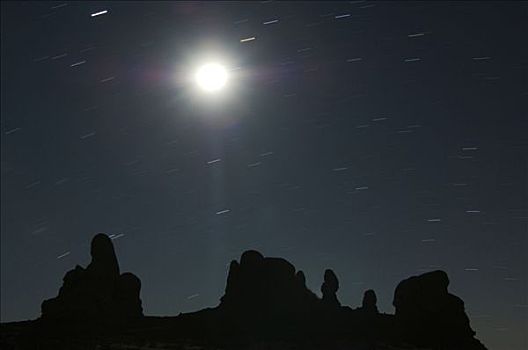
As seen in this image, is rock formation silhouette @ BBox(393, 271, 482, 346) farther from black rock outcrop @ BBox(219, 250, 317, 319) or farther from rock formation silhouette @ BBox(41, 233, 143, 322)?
rock formation silhouette @ BBox(41, 233, 143, 322)

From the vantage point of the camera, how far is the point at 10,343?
6806cm

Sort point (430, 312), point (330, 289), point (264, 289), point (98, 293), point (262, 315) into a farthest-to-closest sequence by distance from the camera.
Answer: point (330, 289), point (264, 289), point (262, 315), point (430, 312), point (98, 293)

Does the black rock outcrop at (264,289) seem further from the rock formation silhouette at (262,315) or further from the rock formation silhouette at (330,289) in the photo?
the rock formation silhouette at (330,289)

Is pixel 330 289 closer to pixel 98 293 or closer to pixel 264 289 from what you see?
pixel 264 289

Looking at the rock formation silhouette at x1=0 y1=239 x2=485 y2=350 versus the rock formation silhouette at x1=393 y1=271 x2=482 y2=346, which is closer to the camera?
the rock formation silhouette at x1=0 y1=239 x2=485 y2=350

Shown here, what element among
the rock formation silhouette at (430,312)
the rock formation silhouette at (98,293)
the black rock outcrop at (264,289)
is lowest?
the rock formation silhouette at (430,312)

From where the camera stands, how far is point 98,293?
9344 centimetres

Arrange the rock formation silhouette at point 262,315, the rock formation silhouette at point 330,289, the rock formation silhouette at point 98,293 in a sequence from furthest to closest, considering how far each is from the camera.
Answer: the rock formation silhouette at point 330,289 < the rock formation silhouette at point 98,293 < the rock formation silhouette at point 262,315

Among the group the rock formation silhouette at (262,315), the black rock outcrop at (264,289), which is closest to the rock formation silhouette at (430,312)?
the rock formation silhouette at (262,315)

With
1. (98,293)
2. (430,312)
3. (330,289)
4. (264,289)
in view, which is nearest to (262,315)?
(264,289)

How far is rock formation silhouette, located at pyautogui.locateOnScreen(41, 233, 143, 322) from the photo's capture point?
8975 cm

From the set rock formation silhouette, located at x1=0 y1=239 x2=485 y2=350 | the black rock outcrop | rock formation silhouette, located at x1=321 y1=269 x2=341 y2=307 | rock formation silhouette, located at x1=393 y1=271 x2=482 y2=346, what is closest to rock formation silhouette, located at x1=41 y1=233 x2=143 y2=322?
rock formation silhouette, located at x1=0 y1=239 x2=485 y2=350

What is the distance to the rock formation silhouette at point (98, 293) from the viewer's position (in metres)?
89.8

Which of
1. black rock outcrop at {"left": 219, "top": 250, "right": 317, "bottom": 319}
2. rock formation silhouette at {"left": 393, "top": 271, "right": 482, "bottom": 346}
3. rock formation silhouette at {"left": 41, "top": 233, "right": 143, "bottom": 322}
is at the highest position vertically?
rock formation silhouette at {"left": 41, "top": 233, "right": 143, "bottom": 322}
